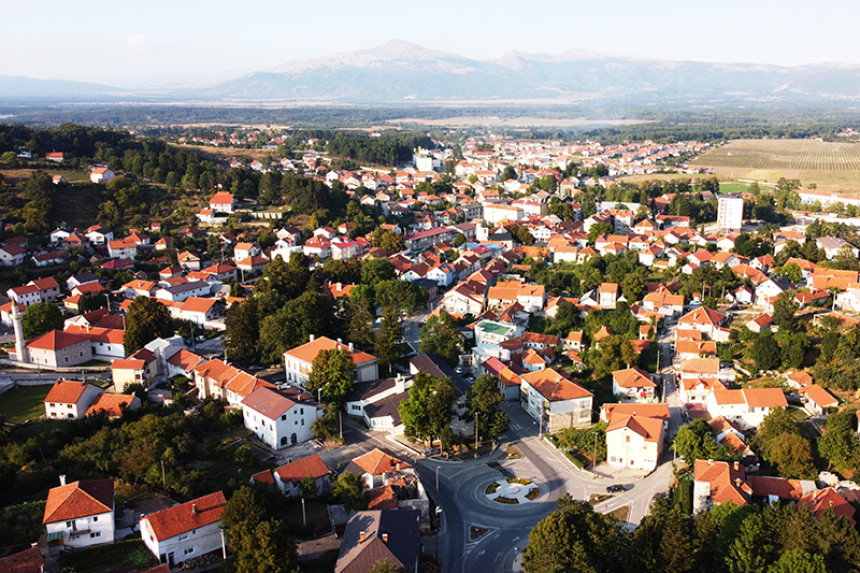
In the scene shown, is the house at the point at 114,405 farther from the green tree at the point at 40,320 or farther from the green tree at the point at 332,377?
the green tree at the point at 40,320

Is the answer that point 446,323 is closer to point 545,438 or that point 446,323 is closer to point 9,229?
point 545,438

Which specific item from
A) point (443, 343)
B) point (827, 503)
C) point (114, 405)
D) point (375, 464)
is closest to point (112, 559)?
point (375, 464)

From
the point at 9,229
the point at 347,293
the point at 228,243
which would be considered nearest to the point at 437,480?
the point at 347,293

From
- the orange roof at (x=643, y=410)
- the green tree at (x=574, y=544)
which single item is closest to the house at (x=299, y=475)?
the green tree at (x=574, y=544)

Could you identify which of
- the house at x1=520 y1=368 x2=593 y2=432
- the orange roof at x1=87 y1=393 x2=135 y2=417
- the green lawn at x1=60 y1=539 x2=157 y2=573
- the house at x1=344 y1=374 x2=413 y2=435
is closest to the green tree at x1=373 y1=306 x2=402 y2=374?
the house at x1=344 y1=374 x2=413 y2=435

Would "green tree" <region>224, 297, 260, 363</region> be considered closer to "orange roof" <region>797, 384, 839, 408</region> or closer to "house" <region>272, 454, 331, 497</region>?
"house" <region>272, 454, 331, 497</region>

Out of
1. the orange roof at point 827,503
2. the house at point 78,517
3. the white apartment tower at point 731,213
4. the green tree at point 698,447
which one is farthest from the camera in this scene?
the white apartment tower at point 731,213
